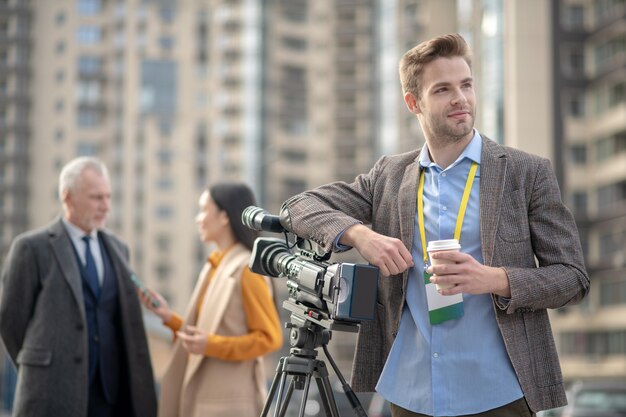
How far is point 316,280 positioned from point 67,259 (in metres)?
2.78

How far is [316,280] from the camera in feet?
10.6

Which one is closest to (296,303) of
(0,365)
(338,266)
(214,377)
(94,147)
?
(338,266)

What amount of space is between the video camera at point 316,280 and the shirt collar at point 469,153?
0.44 meters

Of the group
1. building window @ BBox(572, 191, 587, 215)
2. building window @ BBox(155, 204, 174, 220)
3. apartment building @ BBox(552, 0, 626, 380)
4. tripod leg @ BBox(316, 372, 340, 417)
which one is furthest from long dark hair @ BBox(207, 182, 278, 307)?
building window @ BBox(155, 204, 174, 220)

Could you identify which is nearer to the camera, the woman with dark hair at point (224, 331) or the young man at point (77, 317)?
the woman with dark hair at point (224, 331)

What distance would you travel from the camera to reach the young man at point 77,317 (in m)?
5.50

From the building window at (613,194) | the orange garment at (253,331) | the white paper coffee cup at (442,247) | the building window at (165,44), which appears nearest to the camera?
the white paper coffee cup at (442,247)

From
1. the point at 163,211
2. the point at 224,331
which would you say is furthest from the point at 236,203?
the point at 163,211

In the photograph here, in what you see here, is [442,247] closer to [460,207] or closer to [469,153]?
[460,207]

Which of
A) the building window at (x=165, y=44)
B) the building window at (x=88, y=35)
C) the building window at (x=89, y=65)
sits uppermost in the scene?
the building window at (x=88, y=35)

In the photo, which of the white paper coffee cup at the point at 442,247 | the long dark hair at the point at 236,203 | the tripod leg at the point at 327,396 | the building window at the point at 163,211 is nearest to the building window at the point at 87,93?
the building window at the point at 163,211

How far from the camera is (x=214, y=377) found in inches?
213

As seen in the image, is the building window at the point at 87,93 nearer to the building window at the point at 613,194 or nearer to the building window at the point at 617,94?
the building window at the point at 617,94

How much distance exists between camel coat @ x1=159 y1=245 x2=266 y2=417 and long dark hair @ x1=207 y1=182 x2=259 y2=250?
0.11 meters
